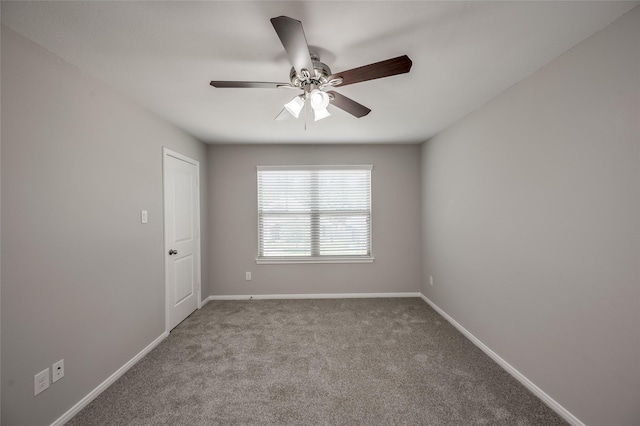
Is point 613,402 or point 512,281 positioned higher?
point 512,281

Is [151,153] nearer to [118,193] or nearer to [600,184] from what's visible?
[118,193]

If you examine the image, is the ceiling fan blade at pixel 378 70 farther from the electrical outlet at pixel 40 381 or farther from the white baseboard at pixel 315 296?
the white baseboard at pixel 315 296

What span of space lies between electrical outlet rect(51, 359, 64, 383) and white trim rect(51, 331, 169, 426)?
0.26 metres

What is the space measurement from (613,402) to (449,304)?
5.65 feet

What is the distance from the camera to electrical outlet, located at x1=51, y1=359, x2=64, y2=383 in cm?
160

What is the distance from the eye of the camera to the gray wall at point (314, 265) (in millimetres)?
3891

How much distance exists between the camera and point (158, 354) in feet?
8.02

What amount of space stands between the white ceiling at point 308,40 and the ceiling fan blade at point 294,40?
211mm

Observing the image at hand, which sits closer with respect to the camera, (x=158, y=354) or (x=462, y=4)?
(x=462, y=4)

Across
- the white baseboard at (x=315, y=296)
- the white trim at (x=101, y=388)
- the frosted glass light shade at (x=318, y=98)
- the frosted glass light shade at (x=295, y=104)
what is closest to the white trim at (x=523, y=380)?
the white baseboard at (x=315, y=296)

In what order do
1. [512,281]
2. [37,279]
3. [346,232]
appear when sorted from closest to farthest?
[37,279] → [512,281] → [346,232]

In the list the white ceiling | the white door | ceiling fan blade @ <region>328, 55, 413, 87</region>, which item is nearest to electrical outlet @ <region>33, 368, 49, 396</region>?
the white door

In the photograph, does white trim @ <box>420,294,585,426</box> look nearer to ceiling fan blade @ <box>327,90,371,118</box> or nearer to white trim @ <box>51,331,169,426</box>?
ceiling fan blade @ <box>327,90,371,118</box>

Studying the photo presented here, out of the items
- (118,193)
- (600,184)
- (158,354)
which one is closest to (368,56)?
(600,184)
